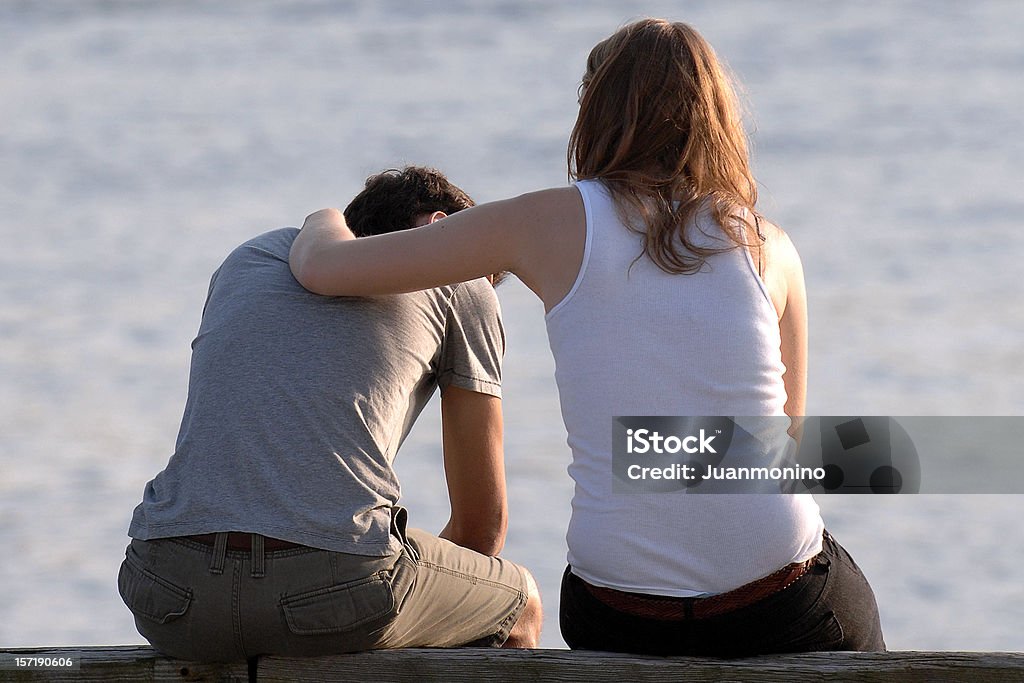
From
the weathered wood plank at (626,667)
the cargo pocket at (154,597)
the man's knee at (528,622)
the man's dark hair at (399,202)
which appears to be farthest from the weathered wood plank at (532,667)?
the man's dark hair at (399,202)

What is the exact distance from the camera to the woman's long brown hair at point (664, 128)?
183 centimetres

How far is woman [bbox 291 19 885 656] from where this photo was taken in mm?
1752

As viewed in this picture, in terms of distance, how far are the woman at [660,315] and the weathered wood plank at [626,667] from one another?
0.11 ft

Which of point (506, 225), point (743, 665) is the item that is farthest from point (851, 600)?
point (506, 225)

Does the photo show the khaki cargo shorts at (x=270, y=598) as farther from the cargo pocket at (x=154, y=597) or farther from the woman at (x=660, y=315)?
the woman at (x=660, y=315)

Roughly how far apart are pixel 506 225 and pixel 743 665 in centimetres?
66

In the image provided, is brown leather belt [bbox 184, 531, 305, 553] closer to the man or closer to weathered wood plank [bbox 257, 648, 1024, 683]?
the man

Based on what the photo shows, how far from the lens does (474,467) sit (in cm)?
219

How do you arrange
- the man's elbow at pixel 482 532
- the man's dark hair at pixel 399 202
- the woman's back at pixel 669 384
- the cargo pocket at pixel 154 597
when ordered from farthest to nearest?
1. the man's elbow at pixel 482 532
2. the man's dark hair at pixel 399 202
3. the cargo pocket at pixel 154 597
4. the woman's back at pixel 669 384

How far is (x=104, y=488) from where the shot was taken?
5.72 m

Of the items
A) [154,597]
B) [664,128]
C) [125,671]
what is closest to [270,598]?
[154,597]

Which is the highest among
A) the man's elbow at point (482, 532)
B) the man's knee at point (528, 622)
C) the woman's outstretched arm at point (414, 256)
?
the woman's outstretched arm at point (414, 256)

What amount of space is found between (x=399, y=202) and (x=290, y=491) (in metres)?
0.53

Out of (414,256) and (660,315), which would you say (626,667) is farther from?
(414,256)
